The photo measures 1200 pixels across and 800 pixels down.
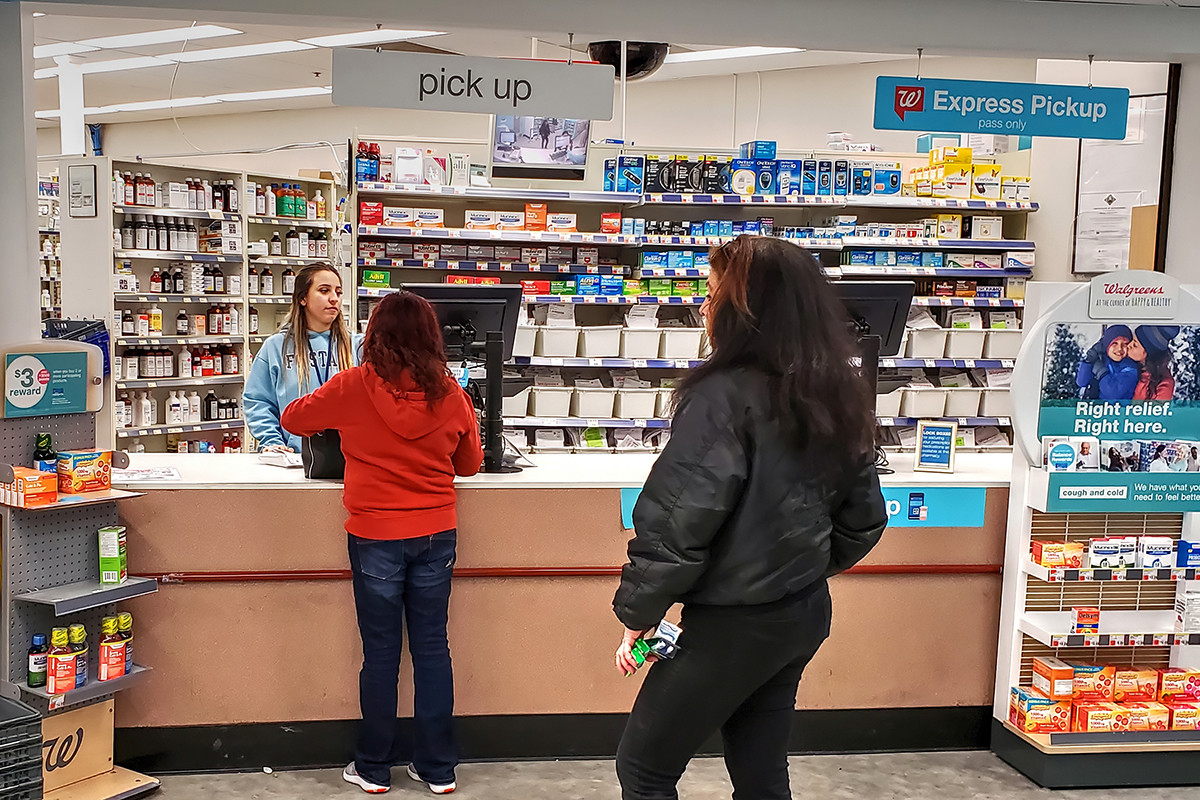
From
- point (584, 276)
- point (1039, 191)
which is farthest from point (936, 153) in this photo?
point (584, 276)

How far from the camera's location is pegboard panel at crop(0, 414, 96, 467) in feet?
10.6

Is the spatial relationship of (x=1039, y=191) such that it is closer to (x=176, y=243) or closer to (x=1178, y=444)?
(x=1178, y=444)

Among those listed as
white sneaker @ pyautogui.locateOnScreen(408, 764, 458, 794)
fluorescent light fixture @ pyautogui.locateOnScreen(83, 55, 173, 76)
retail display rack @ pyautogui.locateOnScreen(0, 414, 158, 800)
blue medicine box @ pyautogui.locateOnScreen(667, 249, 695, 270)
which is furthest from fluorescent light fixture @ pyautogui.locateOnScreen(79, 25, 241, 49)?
white sneaker @ pyautogui.locateOnScreen(408, 764, 458, 794)

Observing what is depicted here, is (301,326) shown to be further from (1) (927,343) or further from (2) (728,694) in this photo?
(1) (927,343)

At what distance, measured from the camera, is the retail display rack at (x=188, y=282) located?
24.1ft

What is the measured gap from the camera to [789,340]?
7.34ft

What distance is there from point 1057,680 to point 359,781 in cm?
241

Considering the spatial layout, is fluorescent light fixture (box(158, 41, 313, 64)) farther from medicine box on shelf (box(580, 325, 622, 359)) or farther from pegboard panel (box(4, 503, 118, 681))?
pegboard panel (box(4, 503, 118, 681))

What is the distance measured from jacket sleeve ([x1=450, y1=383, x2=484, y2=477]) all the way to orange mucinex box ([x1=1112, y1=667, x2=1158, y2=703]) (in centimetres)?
236

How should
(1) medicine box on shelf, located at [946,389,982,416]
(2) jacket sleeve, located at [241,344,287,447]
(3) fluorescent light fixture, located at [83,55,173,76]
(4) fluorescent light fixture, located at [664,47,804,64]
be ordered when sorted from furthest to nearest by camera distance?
(3) fluorescent light fixture, located at [83,55,173,76] → (4) fluorescent light fixture, located at [664,47,804,64] → (1) medicine box on shelf, located at [946,389,982,416] → (2) jacket sleeve, located at [241,344,287,447]

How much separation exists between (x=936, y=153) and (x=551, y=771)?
5.42 metres

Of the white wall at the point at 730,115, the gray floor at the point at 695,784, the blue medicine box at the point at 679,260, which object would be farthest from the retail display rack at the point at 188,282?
the gray floor at the point at 695,784

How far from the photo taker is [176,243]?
763 cm

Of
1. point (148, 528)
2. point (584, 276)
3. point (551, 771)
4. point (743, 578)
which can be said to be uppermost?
point (584, 276)
